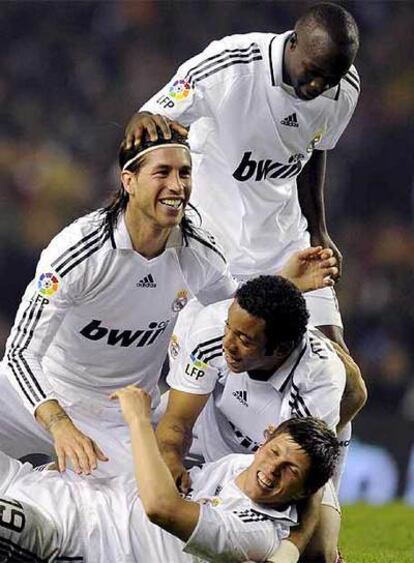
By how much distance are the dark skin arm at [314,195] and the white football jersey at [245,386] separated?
2.74 ft

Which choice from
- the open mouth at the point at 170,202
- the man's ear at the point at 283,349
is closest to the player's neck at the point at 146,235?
the open mouth at the point at 170,202

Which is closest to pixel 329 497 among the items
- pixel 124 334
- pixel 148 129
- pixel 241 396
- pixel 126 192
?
pixel 241 396

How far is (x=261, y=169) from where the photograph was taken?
607 centimetres

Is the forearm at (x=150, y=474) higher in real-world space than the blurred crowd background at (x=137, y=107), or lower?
higher

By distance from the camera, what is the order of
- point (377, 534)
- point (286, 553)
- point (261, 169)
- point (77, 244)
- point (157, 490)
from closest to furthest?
point (157, 490), point (286, 553), point (77, 244), point (261, 169), point (377, 534)

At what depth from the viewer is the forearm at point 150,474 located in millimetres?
4402

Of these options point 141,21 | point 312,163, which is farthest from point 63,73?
point 312,163

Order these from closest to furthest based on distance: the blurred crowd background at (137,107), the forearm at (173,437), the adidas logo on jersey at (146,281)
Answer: the forearm at (173,437)
the adidas logo on jersey at (146,281)
the blurred crowd background at (137,107)

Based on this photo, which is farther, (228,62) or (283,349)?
(228,62)

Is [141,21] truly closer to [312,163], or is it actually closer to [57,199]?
[57,199]

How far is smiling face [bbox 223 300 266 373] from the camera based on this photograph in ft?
16.4

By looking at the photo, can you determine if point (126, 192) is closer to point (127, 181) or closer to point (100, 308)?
point (127, 181)

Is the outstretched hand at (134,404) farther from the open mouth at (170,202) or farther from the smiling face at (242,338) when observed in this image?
the open mouth at (170,202)

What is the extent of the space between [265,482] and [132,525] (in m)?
0.45
